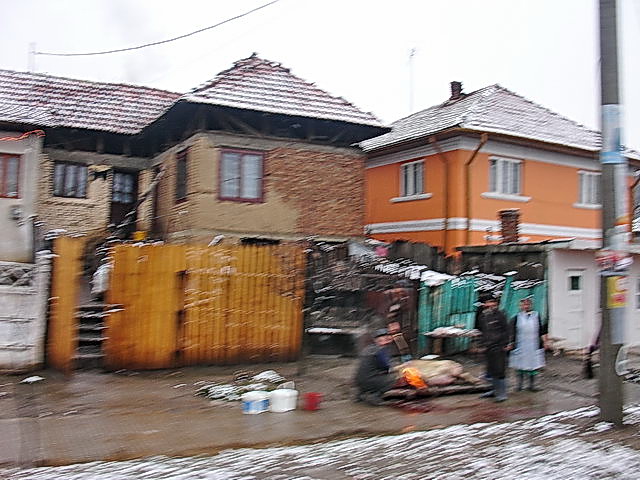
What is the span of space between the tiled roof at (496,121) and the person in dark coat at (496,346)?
9.19 metres

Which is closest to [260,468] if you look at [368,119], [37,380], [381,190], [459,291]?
[37,380]

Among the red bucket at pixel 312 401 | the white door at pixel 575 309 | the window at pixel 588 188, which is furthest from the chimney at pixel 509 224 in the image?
the red bucket at pixel 312 401

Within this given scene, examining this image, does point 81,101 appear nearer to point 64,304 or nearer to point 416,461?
point 64,304

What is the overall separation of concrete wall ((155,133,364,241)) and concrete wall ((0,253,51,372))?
5833mm

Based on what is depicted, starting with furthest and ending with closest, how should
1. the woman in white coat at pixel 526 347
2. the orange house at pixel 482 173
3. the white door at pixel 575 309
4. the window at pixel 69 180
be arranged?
1. the orange house at pixel 482 173
2. the window at pixel 69 180
3. the white door at pixel 575 309
4. the woman in white coat at pixel 526 347

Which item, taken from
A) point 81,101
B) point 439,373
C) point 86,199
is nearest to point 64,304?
point 439,373

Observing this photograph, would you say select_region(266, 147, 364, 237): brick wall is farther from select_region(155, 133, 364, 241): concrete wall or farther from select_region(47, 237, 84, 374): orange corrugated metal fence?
select_region(47, 237, 84, 374): orange corrugated metal fence

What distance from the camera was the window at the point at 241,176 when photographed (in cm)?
1633

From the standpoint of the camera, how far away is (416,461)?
674 cm

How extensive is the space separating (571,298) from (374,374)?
24.0 ft

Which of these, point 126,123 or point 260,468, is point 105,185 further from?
point 260,468

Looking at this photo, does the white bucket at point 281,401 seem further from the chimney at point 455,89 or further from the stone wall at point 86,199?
the chimney at point 455,89

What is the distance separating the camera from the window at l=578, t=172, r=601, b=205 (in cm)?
2191

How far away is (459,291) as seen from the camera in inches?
531
